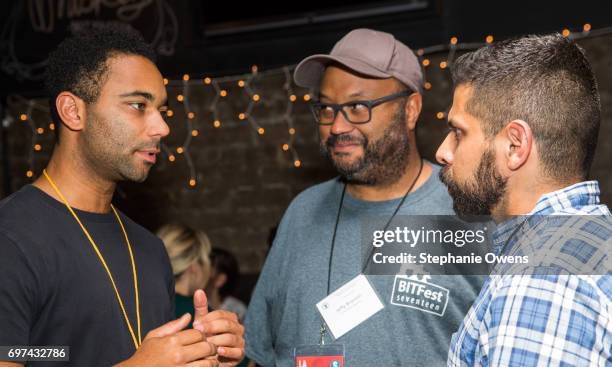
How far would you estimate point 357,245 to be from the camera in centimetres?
205

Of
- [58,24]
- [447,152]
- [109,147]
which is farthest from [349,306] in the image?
[58,24]

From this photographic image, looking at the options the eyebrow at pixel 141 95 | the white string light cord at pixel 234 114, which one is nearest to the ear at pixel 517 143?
the eyebrow at pixel 141 95

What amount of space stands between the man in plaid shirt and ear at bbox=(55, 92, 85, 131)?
0.91m

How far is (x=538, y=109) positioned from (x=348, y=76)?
955mm

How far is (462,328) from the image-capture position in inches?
49.7

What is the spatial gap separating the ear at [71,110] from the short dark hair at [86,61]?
1cm

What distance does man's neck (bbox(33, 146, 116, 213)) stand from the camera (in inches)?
66.1

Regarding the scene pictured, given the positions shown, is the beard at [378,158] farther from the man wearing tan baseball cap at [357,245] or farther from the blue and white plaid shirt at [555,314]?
the blue and white plaid shirt at [555,314]

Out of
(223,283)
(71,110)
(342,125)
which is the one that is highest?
(71,110)

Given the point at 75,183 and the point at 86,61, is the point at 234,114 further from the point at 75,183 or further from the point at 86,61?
the point at 75,183

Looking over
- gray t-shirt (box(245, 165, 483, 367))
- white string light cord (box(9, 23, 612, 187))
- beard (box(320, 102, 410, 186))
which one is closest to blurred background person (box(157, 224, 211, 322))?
gray t-shirt (box(245, 165, 483, 367))

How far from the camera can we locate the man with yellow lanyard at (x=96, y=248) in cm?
147

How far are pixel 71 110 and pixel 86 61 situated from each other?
5.4 inches

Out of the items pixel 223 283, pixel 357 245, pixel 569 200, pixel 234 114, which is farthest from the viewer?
pixel 234 114
